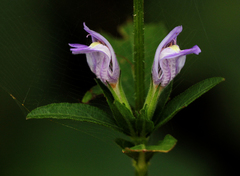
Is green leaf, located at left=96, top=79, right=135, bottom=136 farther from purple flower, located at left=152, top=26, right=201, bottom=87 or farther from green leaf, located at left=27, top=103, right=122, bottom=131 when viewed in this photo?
purple flower, located at left=152, top=26, right=201, bottom=87

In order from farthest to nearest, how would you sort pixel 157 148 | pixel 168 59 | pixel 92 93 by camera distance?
pixel 92 93
pixel 168 59
pixel 157 148

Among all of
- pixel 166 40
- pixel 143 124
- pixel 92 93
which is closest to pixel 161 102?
pixel 143 124

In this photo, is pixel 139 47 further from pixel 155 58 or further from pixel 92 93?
pixel 92 93

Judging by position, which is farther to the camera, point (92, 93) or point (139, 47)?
point (92, 93)

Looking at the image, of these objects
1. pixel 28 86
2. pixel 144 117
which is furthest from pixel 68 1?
pixel 144 117

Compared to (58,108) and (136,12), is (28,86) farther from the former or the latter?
(136,12)

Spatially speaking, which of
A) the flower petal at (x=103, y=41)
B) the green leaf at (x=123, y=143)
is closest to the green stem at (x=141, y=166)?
the green leaf at (x=123, y=143)

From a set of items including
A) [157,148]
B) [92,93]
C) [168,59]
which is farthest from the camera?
[92,93]
